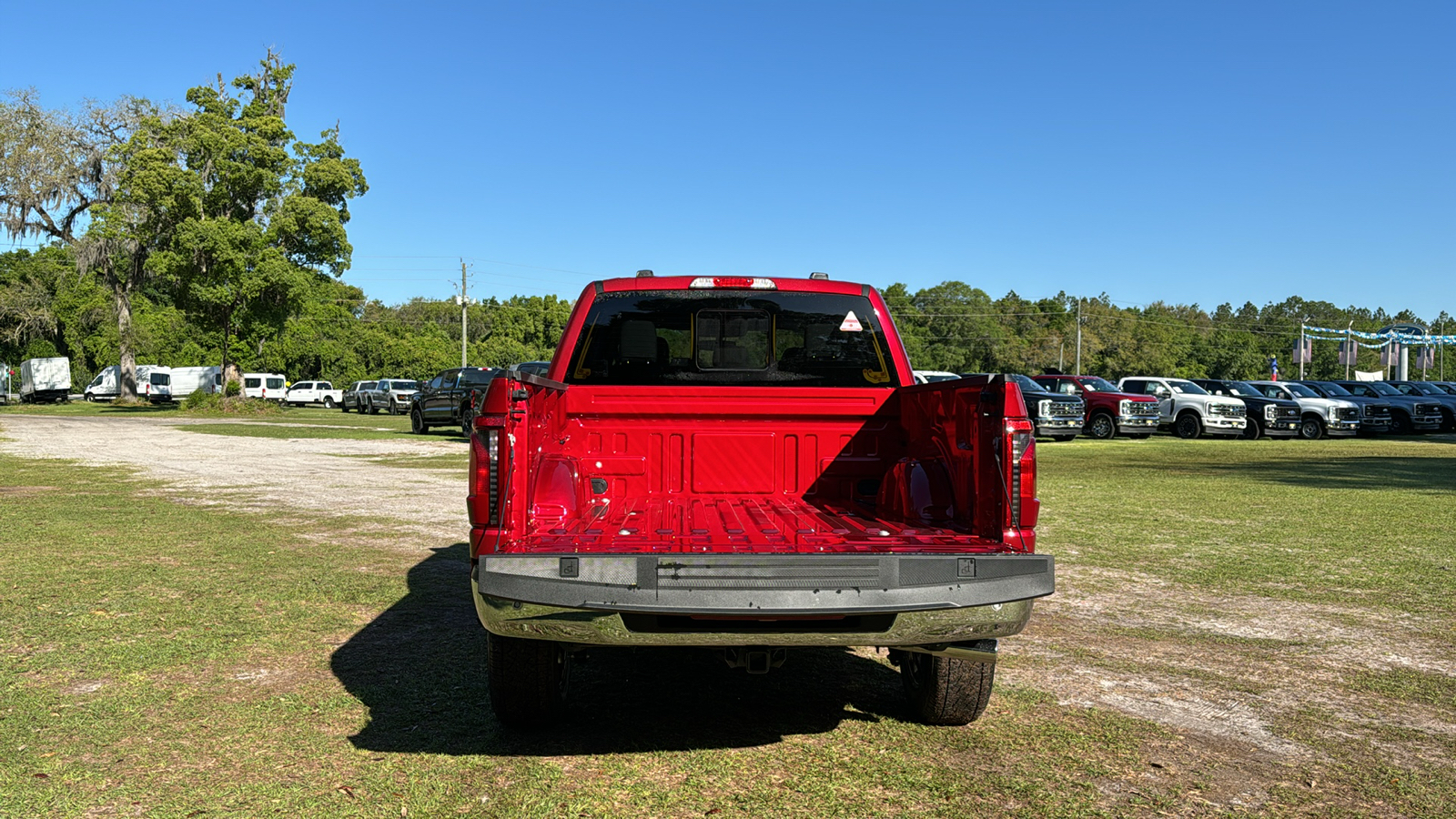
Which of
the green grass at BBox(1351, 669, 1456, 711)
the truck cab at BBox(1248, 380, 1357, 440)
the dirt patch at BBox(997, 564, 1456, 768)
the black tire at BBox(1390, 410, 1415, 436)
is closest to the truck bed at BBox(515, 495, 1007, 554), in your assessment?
the dirt patch at BBox(997, 564, 1456, 768)

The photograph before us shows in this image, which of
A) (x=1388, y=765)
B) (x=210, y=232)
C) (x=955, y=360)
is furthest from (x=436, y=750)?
(x=955, y=360)

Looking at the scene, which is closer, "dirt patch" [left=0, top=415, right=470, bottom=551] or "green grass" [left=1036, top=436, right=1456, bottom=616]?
"green grass" [left=1036, top=436, right=1456, bottom=616]

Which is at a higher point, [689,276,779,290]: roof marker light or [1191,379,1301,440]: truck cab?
[689,276,779,290]: roof marker light

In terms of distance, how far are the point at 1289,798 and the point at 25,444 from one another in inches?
996

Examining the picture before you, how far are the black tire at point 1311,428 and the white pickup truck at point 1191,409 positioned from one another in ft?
6.04

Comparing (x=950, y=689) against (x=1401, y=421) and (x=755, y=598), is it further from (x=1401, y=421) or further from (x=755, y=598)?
(x=1401, y=421)

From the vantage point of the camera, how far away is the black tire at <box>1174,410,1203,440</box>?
30812 mm

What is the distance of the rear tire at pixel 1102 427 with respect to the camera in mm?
29391

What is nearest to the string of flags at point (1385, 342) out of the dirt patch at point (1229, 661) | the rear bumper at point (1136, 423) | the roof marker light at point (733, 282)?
the rear bumper at point (1136, 423)

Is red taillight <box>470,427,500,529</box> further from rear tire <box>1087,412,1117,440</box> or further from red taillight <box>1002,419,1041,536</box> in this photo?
rear tire <box>1087,412,1117,440</box>

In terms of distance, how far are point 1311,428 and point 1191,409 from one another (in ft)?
13.7

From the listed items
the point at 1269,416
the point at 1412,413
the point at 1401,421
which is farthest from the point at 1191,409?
the point at 1412,413

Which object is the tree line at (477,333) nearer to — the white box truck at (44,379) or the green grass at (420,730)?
the white box truck at (44,379)

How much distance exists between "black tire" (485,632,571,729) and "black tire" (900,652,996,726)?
4.80 feet
